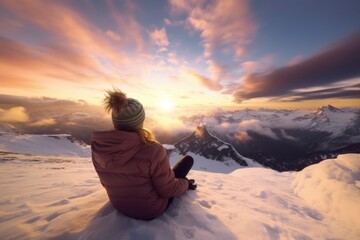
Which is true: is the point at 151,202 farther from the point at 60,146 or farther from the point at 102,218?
the point at 60,146

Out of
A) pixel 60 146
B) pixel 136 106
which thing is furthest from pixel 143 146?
pixel 60 146

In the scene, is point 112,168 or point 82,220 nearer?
point 112,168

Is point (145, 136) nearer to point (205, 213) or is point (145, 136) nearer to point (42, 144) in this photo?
point (205, 213)

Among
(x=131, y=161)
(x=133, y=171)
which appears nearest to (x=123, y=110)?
(x=131, y=161)

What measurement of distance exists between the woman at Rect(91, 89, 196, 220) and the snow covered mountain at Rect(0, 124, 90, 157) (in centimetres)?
7725

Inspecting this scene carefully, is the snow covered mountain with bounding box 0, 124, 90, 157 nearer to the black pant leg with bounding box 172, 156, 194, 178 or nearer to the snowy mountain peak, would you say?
the snowy mountain peak

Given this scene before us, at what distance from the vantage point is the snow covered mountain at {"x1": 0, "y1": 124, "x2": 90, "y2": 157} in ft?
236

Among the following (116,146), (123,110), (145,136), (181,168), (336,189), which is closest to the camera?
(116,146)

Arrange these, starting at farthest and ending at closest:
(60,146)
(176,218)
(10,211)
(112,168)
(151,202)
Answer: (60,146) < (10,211) < (176,218) < (151,202) < (112,168)

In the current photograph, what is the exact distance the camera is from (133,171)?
3.32 m

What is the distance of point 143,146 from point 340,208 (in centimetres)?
605

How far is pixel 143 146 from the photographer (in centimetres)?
334

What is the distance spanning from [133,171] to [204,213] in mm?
2275

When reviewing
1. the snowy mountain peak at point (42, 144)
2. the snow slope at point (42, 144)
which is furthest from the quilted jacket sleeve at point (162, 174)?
the snow slope at point (42, 144)
